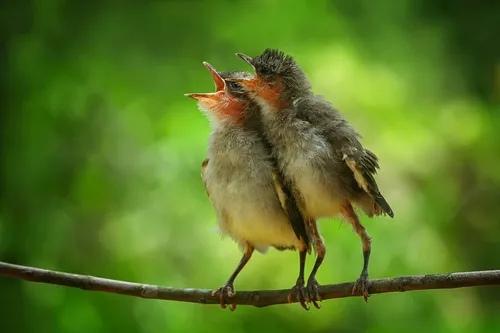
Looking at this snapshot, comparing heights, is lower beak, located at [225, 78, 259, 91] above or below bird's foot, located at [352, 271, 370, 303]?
above

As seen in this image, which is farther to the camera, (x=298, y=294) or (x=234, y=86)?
(x=234, y=86)

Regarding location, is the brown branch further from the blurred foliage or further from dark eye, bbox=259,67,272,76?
the blurred foliage

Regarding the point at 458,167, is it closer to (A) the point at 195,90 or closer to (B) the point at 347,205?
(A) the point at 195,90

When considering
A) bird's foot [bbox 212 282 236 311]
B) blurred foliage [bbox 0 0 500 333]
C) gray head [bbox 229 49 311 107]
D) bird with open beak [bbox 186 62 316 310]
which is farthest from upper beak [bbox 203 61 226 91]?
blurred foliage [bbox 0 0 500 333]

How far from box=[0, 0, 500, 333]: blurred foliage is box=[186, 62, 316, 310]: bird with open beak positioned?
98 cm

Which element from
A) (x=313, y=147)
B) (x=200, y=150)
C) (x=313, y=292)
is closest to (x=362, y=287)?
(x=313, y=292)

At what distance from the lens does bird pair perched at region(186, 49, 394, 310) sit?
4.40 feet

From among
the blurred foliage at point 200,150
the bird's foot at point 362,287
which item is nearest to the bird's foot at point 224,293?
the bird's foot at point 362,287

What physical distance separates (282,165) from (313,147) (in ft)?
0.26

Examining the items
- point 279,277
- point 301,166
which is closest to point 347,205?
point 301,166

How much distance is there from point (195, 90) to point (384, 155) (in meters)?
0.77

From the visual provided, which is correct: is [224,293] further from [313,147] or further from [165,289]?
[313,147]

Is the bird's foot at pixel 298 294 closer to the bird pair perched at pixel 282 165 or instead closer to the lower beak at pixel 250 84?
the bird pair perched at pixel 282 165

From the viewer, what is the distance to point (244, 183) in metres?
1.43
